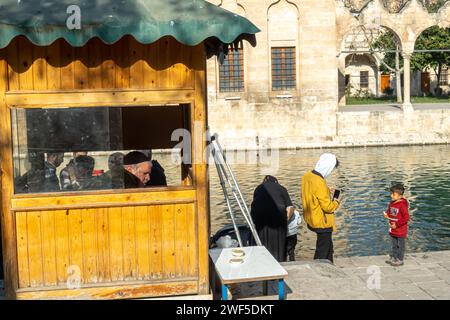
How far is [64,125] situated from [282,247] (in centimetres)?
343

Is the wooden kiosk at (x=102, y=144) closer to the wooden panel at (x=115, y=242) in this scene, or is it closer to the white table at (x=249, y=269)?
the wooden panel at (x=115, y=242)

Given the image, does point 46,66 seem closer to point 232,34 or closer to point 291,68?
point 232,34

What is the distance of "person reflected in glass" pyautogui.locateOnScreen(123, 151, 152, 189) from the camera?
6.04 m

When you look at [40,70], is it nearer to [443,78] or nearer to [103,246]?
[103,246]

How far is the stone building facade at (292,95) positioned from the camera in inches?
1019

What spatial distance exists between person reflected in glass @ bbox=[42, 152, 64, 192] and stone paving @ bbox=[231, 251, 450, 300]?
2021 mm

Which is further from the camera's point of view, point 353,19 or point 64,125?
point 353,19

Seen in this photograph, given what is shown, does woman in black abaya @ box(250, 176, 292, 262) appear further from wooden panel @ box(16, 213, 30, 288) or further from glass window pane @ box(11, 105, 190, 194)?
wooden panel @ box(16, 213, 30, 288)

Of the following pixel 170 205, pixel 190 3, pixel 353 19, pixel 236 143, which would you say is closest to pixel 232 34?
pixel 190 3

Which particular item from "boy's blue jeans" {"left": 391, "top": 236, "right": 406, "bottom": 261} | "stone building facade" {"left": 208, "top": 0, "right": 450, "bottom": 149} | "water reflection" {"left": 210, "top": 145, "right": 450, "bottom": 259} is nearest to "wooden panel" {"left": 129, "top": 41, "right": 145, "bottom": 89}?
"boy's blue jeans" {"left": 391, "top": 236, "right": 406, "bottom": 261}

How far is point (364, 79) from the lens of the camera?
1981 inches
